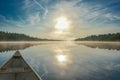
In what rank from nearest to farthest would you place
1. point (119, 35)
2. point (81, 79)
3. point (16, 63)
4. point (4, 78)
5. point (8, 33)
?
point (4, 78), point (81, 79), point (16, 63), point (119, 35), point (8, 33)

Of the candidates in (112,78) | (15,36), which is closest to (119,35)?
(15,36)

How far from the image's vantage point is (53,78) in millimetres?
13797

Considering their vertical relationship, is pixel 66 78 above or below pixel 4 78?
below

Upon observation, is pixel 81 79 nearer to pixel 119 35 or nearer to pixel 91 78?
pixel 91 78

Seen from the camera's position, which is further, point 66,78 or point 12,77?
point 66,78

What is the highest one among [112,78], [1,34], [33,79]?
[1,34]

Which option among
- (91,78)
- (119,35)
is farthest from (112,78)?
(119,35)

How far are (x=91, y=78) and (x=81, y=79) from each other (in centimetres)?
110

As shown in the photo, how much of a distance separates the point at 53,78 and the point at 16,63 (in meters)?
4.23

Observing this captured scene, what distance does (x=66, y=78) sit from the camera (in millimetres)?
13828

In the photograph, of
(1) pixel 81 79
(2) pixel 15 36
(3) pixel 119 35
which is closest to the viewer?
(1) pixel 81 79

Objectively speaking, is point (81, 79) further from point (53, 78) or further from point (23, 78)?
point (23, 78)

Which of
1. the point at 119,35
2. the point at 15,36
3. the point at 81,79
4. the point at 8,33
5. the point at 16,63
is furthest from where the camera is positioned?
the point at 15,36

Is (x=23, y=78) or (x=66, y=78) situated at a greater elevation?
(x=23, y=78)
